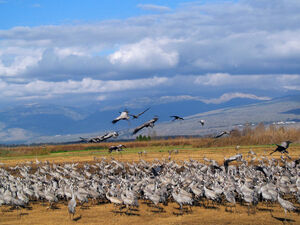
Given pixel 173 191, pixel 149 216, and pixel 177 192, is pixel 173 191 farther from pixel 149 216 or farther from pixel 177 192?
pixel 149 216

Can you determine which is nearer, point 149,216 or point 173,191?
point 149,216

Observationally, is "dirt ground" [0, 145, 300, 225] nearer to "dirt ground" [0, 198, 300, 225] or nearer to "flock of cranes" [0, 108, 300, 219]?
"dirt ground" [0, 198, 300, 225]

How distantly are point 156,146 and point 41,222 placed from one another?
35.3 meters

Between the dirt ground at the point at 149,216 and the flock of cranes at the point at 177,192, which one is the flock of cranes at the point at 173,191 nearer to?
the flock of cranes at the point at 177,192

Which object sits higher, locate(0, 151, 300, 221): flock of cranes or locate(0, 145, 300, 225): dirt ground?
locate(0, 151, 300, 221): flock of cranes

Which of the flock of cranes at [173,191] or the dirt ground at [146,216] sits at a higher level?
the flock of cranes at [173,191]

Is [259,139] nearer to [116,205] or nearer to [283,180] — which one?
[283,180]

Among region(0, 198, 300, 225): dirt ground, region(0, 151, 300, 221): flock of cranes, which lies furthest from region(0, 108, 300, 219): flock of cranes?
region(0, 198, 300, 225): dirt ground

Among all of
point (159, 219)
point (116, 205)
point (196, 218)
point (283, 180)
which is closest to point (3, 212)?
point (116, 205)

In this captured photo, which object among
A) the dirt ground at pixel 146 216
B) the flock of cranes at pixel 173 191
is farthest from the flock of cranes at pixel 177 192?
the dirt ground at pixel 146 216

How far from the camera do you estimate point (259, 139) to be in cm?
4672

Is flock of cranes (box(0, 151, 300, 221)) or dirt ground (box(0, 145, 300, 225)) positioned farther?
flock of cranes (box(0, 151, 300, 221))

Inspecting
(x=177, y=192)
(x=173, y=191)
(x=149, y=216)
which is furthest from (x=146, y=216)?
(x=177, y=192)

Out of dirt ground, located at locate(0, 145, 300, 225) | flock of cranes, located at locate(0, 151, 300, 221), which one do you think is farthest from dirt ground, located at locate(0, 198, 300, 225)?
flock of cranes, located at locate(0, 151, 300, 221)
